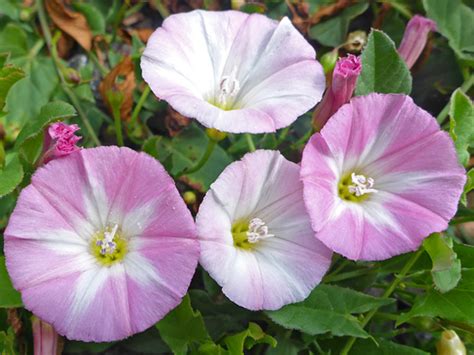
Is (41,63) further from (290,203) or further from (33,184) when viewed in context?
(290,203)

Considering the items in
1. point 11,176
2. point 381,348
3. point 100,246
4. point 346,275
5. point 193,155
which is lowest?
point 381,348

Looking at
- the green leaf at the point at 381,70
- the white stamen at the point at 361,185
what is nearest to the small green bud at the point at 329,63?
the green leaf at the point at 381,70

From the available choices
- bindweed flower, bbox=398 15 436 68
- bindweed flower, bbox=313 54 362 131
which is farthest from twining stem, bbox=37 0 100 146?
bindweed flower, bbox=398 15 436 68

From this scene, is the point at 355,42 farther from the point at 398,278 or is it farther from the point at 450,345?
the point at 450,345

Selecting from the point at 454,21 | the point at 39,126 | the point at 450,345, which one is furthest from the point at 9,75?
the point at 454,21

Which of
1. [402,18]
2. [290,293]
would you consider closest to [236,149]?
[290,293]

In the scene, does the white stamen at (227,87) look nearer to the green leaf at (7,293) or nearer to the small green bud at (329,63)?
the small green bud at (329,63)
